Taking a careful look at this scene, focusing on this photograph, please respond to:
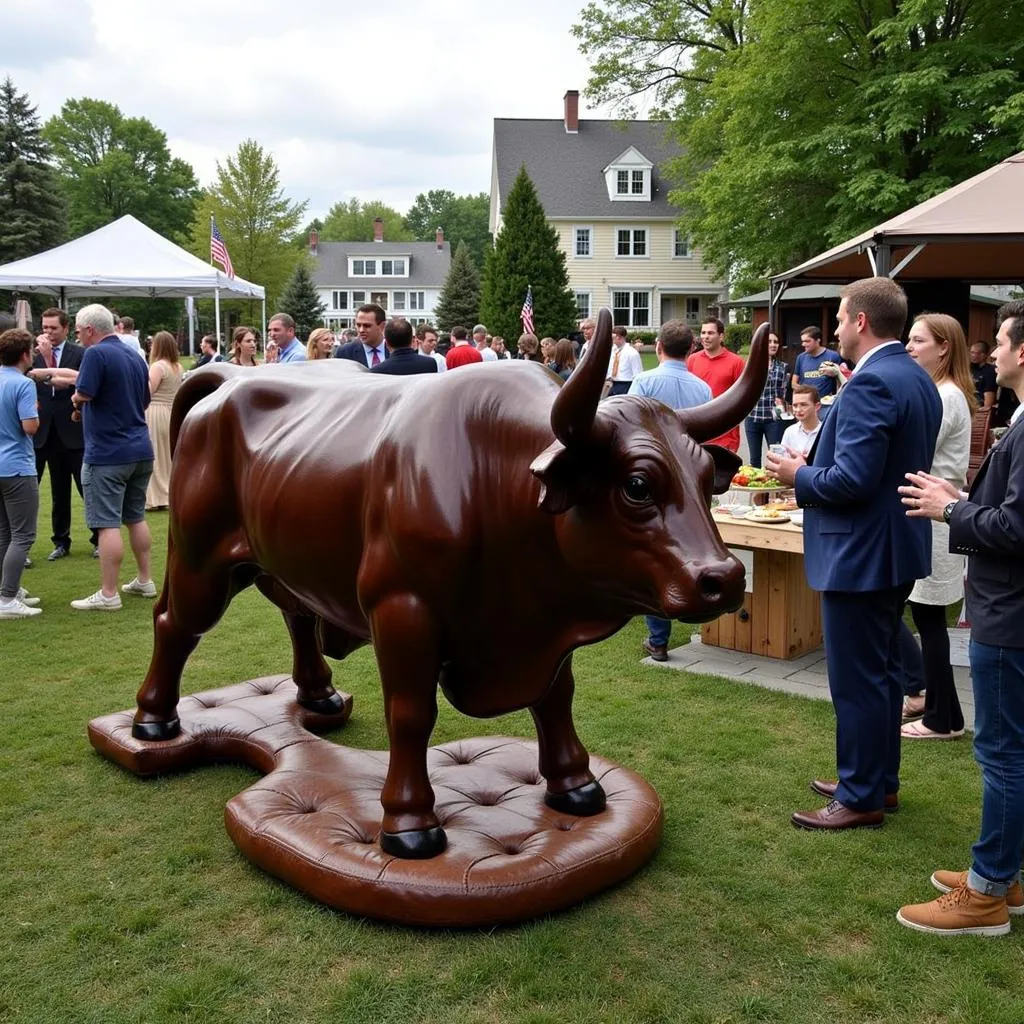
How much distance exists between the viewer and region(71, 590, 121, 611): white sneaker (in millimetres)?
8016

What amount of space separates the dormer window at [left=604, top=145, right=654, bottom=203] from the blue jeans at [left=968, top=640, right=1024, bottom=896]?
47.7 meters

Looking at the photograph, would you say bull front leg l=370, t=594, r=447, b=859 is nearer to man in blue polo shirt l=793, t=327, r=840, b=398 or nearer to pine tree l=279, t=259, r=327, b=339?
man in blue polo shirt l=793, t=327, r=840, b=398

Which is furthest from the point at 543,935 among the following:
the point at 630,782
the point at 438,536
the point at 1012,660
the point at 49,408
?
the point at 49,408

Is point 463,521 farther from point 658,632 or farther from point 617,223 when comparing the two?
point 617,223

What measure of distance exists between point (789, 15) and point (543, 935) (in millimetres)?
22924

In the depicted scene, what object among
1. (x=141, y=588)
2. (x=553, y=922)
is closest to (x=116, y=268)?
(x=141, y=588)

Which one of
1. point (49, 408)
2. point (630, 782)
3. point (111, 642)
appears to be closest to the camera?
point (630, 782)

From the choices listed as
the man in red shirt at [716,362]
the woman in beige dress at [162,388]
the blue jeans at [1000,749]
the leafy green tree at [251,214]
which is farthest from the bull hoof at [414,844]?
the leafy green tree at [251,214]

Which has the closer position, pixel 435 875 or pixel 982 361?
pixel 435 875

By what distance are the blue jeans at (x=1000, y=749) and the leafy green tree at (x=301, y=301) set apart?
51582 millimetres

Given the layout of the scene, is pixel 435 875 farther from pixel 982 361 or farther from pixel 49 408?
pixel 982 361

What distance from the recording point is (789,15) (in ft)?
70.6

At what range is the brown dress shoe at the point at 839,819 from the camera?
13.8 feet

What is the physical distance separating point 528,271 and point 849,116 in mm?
17555
